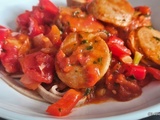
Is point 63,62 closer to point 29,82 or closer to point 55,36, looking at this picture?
point 29,82

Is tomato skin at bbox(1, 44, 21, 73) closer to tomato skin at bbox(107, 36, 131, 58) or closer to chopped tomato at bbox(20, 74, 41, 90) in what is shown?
chopped tomato at bbox(20, 74, 41, 90)

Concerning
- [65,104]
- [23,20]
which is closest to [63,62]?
[65,104]

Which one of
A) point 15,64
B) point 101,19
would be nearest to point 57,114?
point 15,64

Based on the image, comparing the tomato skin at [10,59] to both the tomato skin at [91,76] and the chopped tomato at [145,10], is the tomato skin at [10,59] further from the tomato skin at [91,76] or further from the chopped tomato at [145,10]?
the chopped tomato at [145,10]

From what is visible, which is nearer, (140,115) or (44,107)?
(140,115)

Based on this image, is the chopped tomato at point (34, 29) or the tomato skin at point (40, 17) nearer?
the chopped tomato at point (34, 29)

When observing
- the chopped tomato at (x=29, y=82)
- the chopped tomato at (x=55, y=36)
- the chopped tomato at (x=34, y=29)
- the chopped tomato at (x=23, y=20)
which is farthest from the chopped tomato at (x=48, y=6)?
the chopped tomato at (x=29, y=82)

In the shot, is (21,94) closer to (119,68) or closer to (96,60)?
(96,60)
